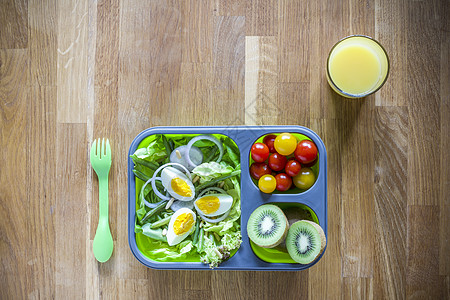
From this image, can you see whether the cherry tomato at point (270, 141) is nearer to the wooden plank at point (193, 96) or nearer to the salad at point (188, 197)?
the salad at point (188, 197)


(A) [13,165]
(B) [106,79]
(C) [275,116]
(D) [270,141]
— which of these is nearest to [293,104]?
(C) [275,116]

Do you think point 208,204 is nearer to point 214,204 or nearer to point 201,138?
point 214,204

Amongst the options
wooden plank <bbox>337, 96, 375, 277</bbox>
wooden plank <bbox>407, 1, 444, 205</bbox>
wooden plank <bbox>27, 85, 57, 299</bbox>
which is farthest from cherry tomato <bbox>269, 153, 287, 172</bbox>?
wooden plank <bbox>27, 85, 57, 299</bbox>

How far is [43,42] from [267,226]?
99cm

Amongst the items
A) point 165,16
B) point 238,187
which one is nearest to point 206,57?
point 165,16

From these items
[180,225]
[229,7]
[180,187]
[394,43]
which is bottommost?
[180,225]

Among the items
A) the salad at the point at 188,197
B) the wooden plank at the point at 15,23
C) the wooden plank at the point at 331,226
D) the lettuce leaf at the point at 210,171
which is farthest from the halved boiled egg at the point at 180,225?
the wooden plank at the point at 15,23

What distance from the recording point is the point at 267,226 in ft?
3.37

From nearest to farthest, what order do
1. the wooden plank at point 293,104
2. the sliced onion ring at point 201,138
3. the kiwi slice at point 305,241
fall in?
the kiwi slice at point 305,241
the sliced onion ring at point 201,138
the wooden plank at point 293,104

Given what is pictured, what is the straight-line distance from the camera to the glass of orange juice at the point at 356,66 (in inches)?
43.2

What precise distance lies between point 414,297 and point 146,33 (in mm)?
1275

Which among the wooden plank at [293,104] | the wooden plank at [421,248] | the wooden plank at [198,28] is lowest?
the wooden plank at [421,248]

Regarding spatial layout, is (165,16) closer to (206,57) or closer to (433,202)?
(206,57)

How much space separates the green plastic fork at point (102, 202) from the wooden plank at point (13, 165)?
0.87ft
